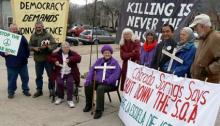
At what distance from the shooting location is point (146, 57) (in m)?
6.59

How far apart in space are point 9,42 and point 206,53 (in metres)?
4.43

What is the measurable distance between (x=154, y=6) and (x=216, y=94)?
3.32 metres

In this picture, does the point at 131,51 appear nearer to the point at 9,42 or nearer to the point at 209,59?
the point at 209,59

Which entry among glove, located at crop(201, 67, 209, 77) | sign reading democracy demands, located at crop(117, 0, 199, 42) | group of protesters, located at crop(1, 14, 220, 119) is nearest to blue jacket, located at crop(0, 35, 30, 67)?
group of protesters, located at crop(1, 14, 220, 119)

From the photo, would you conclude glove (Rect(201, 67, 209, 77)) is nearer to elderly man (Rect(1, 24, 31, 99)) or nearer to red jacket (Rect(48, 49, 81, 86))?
red jacket (Rect(48, 49, 81, 86))

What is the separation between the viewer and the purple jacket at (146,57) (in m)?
6.47

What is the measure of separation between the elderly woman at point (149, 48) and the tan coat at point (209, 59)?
1310 millimetres

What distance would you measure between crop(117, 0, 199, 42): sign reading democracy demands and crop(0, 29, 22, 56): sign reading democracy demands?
219cm

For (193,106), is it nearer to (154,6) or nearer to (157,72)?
(157,72)

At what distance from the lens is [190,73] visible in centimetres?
549

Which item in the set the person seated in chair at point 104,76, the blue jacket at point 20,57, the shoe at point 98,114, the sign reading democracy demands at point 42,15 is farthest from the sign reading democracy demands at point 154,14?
the blue jacket at point 20,57

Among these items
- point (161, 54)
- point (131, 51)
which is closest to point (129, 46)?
point (131, 51)

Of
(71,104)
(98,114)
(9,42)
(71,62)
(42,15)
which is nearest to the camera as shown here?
(98,114)

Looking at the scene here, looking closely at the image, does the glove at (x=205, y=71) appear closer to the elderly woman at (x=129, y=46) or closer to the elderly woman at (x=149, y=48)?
the elderly woman at (x=149, y=48)
